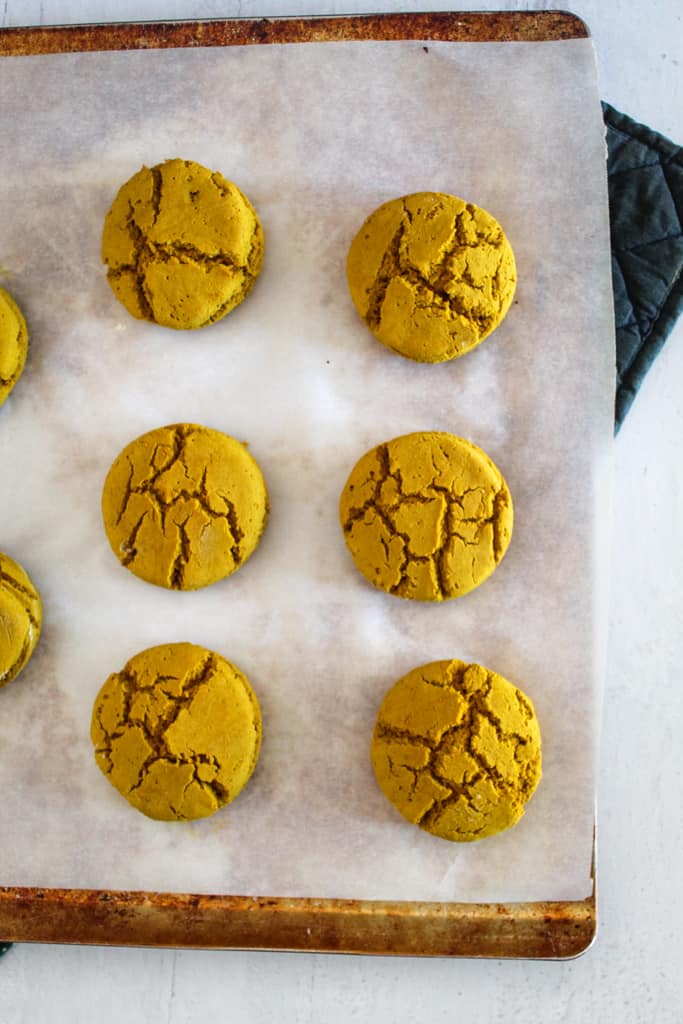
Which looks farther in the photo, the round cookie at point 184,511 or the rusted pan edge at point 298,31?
the rusted pan edge at point 298,31

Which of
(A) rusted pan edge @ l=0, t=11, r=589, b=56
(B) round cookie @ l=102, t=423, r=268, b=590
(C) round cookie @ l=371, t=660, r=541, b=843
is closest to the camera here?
(C) round cookie @ l=371, t=660, r=541, b=843

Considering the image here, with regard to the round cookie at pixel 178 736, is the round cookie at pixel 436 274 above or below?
above

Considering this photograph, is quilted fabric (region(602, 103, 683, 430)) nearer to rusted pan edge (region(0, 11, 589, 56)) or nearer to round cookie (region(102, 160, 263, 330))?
rusted pan edge (region(0, 11, 589, 56))

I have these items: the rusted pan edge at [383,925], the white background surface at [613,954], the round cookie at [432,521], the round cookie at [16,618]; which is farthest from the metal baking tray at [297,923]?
the round cookie at [432,521]

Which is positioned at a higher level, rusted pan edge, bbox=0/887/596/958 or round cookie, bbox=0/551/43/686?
round cookie, bbox=0/551/43/686

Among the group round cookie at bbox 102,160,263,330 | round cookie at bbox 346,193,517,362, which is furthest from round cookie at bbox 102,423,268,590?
round cookie at bbox 346,193,517,362

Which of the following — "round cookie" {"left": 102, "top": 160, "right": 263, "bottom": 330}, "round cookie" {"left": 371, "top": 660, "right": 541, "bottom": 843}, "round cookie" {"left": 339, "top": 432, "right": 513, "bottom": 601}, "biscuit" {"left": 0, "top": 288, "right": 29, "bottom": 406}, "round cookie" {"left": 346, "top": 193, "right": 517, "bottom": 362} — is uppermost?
"round cookie" {"left": 346, "top": 193, "right": 517, "bottom": 362}

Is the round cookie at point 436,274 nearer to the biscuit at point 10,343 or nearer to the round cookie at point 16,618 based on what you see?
the biscuit at point 10,343
